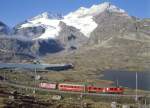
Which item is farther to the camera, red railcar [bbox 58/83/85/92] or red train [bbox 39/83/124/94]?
red railcar [bbox 58/83/85/92]

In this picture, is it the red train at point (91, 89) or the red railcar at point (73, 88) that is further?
the red railcar at point (73, 88)

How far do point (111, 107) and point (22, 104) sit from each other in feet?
87.6

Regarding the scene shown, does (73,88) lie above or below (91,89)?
above

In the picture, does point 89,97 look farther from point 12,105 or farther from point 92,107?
point 12,105

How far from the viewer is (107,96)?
14725cm

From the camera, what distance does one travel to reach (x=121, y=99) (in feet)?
471

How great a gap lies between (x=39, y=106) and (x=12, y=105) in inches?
272

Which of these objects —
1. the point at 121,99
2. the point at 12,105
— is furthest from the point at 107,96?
the point at 12,105

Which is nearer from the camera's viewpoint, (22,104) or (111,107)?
(22,104)

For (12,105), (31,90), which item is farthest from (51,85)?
(12,105)

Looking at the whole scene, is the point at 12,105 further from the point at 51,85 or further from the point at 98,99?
the point at 51,85

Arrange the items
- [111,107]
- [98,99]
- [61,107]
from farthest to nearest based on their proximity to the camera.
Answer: [98,99]
[111,107]
[61,107]

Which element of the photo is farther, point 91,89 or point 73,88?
point 73,88

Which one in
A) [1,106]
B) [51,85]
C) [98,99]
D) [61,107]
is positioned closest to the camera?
[1,106]
